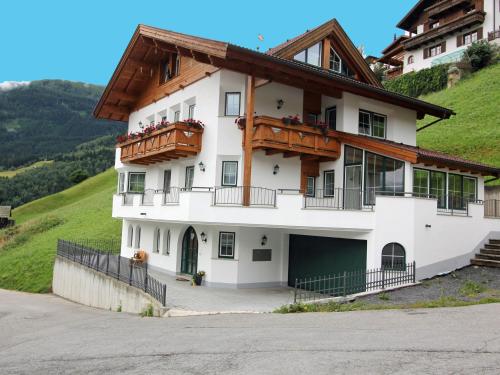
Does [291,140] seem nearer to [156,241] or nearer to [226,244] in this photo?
[226,244]

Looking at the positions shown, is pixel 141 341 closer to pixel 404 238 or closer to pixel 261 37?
pixel 404 238

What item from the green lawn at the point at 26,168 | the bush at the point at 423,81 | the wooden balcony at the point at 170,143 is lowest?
the wooden balcony at the point at 170,143

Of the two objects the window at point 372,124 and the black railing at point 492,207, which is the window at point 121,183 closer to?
the window at point 372,124

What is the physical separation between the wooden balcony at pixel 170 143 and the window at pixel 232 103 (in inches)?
57.8

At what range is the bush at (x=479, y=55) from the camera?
4909 centimetres

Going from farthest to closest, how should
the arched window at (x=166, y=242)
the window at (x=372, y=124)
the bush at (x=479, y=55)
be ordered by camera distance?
the bush at (x=479, y=55)
the arched window at (x=166, y=242)
the window at (x=372, y=124)

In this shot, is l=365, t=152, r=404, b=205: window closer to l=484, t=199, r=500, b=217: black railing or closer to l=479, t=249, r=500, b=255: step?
l=479, t=249, r=500, b=255: step

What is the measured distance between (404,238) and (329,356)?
33.7 ft

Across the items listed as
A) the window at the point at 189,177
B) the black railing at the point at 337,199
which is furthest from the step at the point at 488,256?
the window at the point at 189,177

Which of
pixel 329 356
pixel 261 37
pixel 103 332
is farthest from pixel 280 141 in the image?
pixel 329 356

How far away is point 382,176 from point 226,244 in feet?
23.3

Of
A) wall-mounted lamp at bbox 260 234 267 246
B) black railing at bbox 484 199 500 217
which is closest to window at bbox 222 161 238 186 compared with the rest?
wall-mounted lamp at bbox 260 234 267 246

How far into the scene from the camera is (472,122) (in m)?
38.6

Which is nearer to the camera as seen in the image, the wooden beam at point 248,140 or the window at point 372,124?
the wooden beam at point 248,140
